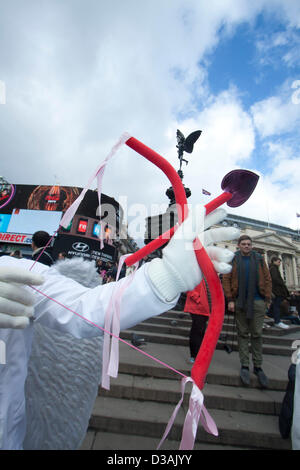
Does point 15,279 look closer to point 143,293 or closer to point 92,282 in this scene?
point 92,282

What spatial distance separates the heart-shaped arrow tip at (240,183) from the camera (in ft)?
3.37

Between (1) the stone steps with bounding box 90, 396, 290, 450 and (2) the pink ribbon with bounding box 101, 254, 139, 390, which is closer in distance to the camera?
(2) the pink ribbon with bounding box 101, 254, 139, 390

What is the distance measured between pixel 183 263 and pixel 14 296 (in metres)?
0.77

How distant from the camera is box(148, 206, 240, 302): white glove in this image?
0.93m

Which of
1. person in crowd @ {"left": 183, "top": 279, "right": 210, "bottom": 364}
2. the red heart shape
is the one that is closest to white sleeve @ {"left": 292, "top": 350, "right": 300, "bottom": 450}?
person in crowd @ {"left": 183, "top": 279, "right": 210, "bottom": 364}

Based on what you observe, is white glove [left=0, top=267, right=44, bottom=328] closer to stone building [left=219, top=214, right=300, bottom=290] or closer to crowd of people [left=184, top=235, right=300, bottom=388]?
crowd of people [left=184, top=235, right=300, bottom=388]

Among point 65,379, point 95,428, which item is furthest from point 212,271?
point 95,428

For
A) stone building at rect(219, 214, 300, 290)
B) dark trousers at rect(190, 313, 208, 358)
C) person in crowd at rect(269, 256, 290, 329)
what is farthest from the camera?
stone building at rect(219, 214, 300, 290)

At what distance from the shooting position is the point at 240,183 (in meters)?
1.03

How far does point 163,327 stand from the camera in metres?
4.93

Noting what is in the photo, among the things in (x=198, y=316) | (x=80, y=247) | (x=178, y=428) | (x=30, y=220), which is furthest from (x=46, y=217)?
(x=178, y=428)

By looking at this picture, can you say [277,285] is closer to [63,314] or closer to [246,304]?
[246,304]

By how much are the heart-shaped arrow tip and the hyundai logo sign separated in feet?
72.3

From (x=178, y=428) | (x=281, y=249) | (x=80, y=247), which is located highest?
(x=281, y=249)
